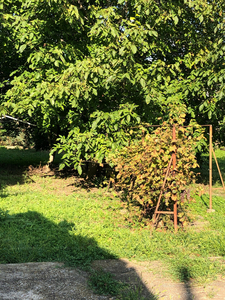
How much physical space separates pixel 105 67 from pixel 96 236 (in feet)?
9.62

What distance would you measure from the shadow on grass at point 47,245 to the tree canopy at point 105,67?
6.25 feet

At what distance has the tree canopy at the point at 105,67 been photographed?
5781 mm

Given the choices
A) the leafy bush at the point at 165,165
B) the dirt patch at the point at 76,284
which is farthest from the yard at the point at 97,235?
the leafy bush at the point at 165,165

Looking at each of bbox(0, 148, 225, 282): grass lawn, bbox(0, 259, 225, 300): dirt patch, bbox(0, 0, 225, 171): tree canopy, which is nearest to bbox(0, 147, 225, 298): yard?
bbox(0, 148, 225, 282): grass lawn

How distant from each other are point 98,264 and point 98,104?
3907 mm

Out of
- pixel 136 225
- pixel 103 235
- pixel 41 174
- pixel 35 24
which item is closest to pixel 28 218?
pixel 103 235

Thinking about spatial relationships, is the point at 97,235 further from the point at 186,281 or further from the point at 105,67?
the point at 105,67

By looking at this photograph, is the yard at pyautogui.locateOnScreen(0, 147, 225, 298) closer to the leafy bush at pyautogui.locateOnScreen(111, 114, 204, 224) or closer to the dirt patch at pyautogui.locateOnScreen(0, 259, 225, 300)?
the dirt patch at pyautogui.locateOnScreen(0, 259, 225, 300)

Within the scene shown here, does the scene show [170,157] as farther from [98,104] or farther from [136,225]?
[98,104]

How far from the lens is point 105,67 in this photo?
5605mm

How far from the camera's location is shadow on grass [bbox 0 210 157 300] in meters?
3.62

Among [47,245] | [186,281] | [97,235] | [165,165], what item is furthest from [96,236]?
[186,281]

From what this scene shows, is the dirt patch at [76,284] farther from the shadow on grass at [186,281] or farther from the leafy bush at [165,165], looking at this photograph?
the leafy bush at [165,165]

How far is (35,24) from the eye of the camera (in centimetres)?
650
